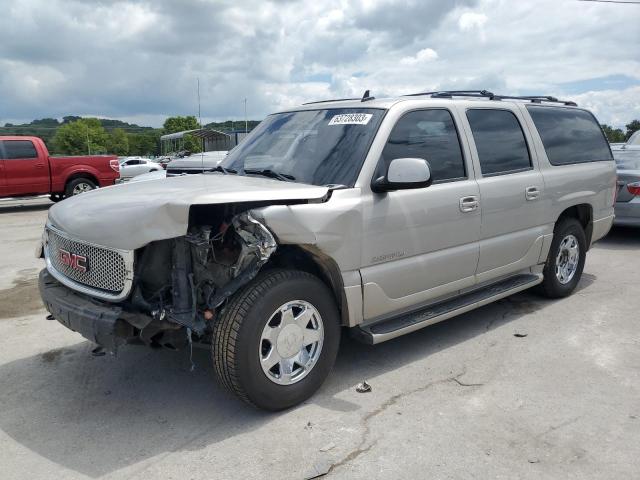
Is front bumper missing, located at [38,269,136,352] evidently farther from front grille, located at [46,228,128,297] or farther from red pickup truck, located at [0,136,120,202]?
red pickup truck, located at [0,136,120,202]

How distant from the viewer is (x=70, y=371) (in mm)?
4148

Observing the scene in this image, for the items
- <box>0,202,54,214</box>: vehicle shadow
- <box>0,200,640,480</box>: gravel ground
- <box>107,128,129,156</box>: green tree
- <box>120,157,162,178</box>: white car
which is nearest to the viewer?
<box>0,200,640,480</box>: gravel ground

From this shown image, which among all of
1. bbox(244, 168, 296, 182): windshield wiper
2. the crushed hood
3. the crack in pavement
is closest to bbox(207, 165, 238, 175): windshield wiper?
bbox(244, 168, 296, 182): windshield wiper

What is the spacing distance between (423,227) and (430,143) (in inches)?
26.8

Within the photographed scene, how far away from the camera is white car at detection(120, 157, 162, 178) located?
107ft

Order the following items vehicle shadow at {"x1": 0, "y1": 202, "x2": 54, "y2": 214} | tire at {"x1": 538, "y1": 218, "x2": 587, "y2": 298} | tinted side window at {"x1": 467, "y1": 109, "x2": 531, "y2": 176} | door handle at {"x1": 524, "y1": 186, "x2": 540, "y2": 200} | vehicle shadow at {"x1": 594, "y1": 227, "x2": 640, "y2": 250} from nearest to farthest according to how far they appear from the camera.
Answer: tinted side window at {"x1": 467, "y1": 109, "x2": 531, "y2": 176}, door handle at {"x1": 524, "y1": 186, "x2": 540, "y2": 200}, tire at {"x1": 538, "y1": 218, "x2": 587, "y2": 298}, vehicle shadow at {"x1": 594, "y1": 227, "x2": 640, "y2": 250}, vehicle shadow at {"x1": 0, "y1": 202, "x2": 54, "y2": 214}

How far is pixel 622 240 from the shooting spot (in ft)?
30.1

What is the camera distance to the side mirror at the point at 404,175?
144 inches

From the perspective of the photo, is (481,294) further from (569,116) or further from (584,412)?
(569,116)

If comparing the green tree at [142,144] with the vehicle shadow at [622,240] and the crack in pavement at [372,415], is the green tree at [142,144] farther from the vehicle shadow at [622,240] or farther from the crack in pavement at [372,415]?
the crack in pavement at [372,415]

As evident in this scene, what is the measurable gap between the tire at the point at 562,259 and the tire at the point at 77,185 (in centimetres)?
1291

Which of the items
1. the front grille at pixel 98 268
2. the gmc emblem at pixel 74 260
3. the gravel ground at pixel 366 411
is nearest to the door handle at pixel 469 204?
the gravel ground at pixel 366 411

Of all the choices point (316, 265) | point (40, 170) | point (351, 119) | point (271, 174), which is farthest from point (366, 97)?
point (40, 170)

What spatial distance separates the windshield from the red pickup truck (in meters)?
11.7
